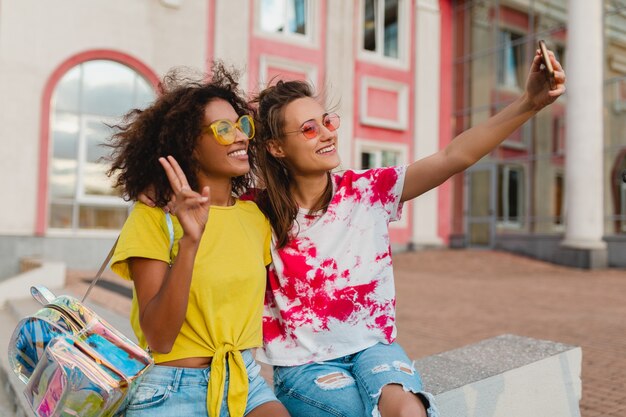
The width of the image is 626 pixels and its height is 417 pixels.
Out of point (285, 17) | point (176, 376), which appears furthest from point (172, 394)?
point (285, 17)

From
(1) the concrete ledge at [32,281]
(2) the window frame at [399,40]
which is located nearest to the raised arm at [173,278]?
(1) the concrete ledge at [32,281]

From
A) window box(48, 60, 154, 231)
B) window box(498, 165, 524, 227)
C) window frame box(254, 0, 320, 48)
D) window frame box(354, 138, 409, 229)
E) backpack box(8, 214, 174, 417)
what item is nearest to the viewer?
backpack box(8, 214, 174, 417)

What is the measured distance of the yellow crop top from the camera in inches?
66.4

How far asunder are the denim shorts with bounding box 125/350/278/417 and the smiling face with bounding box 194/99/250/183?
63 centimetres

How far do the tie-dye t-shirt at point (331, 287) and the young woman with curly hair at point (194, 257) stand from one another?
0.13m

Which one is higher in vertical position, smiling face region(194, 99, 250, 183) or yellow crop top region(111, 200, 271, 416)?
smiling face region(194, 99, 250, 183)

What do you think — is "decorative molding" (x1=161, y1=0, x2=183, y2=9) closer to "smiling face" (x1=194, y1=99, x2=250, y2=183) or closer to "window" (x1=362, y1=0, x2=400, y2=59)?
"window" (x1=362, y1=0, x2=400, y2=59)

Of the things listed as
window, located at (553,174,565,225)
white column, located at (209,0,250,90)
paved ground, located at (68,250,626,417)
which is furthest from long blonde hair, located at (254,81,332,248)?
window, located at (553,174,565,225)

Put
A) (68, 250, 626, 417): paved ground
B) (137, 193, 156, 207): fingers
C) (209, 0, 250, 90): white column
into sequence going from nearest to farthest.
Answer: (137, 193, 156, 207): fingers
(68, 250, 626, 417): paved ground
(209, 0, 250, 90): white column

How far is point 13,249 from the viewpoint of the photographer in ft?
38.7

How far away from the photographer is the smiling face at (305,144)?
2.10m

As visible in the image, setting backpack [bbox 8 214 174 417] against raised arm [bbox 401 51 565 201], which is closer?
backpack [bbox 8 214 174 417]

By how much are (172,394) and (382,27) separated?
17.0m

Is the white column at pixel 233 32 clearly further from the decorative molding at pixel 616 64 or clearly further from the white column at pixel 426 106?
the decorative molding at pixel 616 64
